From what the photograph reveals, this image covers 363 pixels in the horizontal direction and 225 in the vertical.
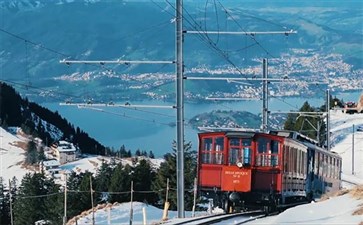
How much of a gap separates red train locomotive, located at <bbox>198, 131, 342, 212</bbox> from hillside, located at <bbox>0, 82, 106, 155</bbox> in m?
107

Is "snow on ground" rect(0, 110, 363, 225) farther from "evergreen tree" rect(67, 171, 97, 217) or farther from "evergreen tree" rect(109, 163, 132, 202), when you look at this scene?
"evergreen tree" rect(67, 171, 97, 217)

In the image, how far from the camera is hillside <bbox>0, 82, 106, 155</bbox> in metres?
136

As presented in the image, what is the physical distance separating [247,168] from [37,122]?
412ft

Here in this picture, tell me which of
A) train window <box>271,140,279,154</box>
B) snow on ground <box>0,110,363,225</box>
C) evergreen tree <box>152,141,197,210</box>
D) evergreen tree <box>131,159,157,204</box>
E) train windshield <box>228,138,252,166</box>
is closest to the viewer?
snow on ground <box>0,110,363,225</box>

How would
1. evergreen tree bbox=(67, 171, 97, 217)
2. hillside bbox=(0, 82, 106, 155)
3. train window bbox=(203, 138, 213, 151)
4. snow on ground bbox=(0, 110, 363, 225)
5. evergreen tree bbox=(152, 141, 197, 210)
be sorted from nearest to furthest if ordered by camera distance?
snow on ground bbox=(0, 110, 363, 225) → train window bbox=(203, 138, 213, 151) → evergreen tree bbox=(152, 141, 197, 210) → evergreen tree bbox=(67, 171, 97, 217) → hillside bbox=(0, 82, 106, 155)

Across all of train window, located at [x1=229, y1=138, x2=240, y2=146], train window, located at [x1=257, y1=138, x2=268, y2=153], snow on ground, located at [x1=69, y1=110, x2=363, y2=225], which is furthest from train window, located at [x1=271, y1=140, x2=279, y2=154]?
snow on ground, located at [x1=69, y1=110, x2=363, y2=225]

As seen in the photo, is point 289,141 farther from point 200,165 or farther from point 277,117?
point 277,117

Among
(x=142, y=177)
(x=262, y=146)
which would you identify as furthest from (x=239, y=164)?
(x=142, y=177)

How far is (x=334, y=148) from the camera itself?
237ft

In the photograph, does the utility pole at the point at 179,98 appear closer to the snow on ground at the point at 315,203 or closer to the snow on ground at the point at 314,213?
the snow on ground at the point at 314,213

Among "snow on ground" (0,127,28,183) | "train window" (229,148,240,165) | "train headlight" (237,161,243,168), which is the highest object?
"train window" (229,148,240,165)

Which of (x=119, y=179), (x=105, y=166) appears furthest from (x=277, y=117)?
(x=119, y=179)

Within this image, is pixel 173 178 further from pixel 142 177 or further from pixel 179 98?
pixel 179 98

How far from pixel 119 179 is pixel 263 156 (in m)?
37.7
